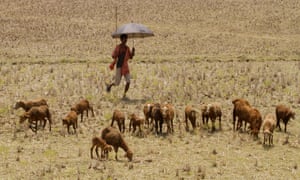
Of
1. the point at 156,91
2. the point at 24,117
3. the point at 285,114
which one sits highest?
the point at 285,114

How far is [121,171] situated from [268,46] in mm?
35608

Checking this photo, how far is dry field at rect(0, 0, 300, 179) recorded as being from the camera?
38.1 feet

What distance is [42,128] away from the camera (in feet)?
49.9

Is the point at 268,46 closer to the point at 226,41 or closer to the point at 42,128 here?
the point at 226,41

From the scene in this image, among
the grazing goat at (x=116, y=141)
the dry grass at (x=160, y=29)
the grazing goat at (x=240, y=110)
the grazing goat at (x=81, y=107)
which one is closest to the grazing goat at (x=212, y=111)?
the grazing goat at (x=240, y=110)

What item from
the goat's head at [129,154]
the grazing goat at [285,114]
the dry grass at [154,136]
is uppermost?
the grazing goat at [285,114]

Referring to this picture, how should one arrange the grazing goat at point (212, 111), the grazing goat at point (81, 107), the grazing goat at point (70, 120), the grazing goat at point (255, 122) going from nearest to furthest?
the grazing goat at point (255, 122) → the grazing goat at point (70, 120) → the grazing goat at point (212, 111) → the grazing goat at point (81, 107)

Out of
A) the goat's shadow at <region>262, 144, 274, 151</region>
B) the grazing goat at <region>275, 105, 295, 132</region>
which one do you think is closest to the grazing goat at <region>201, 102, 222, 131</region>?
the grazing goat at <region>275, 105, 295, 132</region>

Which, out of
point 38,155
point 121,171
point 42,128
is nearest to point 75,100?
point 42,128

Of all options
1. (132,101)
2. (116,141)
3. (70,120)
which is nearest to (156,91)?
(132,101)

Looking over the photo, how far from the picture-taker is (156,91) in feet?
69.9

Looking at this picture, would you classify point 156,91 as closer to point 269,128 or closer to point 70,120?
point 70,120

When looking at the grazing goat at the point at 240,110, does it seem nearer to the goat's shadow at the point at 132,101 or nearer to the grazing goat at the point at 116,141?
the grazing goat at the point at 116,141

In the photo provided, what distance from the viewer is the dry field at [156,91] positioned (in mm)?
11602
